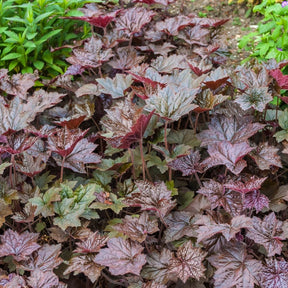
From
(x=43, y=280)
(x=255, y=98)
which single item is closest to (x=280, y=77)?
(x=255, y=98)

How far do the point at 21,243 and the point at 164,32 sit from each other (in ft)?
5.72

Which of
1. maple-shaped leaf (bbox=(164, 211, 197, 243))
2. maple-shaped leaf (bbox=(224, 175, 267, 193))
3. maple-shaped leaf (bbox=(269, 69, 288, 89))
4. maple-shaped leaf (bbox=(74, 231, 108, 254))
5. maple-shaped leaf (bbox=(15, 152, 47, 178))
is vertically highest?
maple-shaped leaf (bbox=(269, 69, 288, 89))

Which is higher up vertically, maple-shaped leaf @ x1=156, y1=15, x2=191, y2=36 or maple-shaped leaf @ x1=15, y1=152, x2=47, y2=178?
maple-shaped leaf @ x1=156, y1=15, x2=191, y2=36

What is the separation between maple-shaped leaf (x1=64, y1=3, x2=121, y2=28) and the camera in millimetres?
2520

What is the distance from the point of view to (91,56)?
240cm

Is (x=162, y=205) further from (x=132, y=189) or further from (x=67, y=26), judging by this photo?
(x=67, y=26)

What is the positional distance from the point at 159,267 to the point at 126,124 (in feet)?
1.96

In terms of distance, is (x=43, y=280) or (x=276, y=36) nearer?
(x=43, y=280)

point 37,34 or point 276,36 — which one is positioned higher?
point 276,36

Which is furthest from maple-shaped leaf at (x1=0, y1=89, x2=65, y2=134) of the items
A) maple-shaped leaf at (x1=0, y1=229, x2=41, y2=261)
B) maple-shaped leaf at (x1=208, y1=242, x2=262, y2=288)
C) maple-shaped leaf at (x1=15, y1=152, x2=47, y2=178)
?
maple-shaped leaf at (x1=208, y1=242, x2=262, y2=288)

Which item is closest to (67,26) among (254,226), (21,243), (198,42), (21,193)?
(198,42)

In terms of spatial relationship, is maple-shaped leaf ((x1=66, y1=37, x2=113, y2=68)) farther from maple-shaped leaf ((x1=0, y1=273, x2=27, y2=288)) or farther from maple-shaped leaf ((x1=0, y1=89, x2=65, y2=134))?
maple-shaped leaf ((x1=0, y1=273, x2=27, y2=288))

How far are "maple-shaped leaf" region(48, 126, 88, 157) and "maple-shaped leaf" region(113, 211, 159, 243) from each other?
382 mm

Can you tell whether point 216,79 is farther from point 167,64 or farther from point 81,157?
point 81,157
